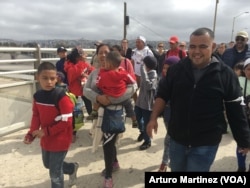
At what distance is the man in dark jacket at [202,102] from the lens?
8.26 feet

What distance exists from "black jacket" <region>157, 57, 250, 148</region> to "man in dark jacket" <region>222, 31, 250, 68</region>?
3.11 metres

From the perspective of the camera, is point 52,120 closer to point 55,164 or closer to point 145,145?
point 55,164

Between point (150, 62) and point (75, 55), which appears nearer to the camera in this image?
point (150, 62)

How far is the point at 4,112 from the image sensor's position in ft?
19.0

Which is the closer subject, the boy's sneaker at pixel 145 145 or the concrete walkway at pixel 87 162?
the concrete walkway at pixel 87 162

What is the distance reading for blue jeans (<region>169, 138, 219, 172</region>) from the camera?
8.68ft

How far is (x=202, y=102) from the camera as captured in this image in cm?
252

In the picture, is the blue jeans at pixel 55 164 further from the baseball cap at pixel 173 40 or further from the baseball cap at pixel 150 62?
the baseball cap at pixel 173 40

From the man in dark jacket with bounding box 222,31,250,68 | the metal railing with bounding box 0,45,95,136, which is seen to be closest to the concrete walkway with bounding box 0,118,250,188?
the metal railing with bounding box 0,45,95,136

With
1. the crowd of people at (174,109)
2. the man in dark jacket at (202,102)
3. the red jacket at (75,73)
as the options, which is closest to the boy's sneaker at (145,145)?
the crowd of people at (174,109)

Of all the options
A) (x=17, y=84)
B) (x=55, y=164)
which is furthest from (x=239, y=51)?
(x=17, y=84)

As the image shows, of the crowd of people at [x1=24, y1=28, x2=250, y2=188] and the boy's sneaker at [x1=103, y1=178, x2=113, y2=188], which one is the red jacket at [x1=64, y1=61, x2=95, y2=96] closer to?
the crowd of people at [x1=24, y1=28, x2=250, y2=188]

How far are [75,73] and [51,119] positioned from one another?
2514 millimetres

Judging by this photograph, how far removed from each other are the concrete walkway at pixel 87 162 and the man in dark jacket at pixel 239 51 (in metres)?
1.57
